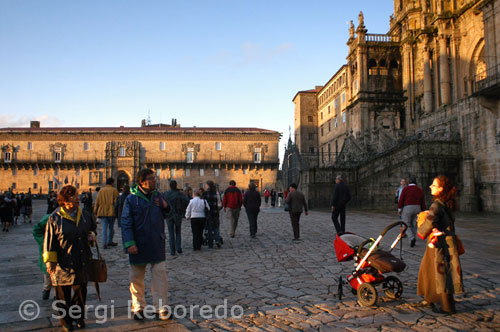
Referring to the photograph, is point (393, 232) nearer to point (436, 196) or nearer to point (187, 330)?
point (436, 196)

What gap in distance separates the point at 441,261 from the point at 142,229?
3.42m

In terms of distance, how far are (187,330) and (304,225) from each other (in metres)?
10.6

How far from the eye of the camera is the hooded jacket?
14.3 feet

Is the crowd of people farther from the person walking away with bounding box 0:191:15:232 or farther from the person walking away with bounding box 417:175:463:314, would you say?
the person walking away with bounding box 0:191:15:232

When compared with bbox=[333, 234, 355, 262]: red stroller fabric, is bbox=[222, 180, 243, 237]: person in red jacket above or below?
above

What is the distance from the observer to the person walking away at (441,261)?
440 cm

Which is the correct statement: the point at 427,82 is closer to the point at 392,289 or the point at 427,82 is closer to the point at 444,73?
the point at 444,73

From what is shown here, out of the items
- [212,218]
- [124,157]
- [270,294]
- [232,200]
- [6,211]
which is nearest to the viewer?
[270,294]

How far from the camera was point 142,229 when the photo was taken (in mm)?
4379

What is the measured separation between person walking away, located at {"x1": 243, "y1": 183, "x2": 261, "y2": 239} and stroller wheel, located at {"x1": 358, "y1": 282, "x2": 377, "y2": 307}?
6.46 metres

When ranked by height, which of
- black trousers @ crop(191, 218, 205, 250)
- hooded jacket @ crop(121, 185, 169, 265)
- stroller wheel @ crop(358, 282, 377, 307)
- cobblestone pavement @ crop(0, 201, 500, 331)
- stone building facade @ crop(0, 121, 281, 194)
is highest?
stone building facade @ crop(0, 121, 281, 194)

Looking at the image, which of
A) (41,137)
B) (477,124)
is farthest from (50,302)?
(41,137)

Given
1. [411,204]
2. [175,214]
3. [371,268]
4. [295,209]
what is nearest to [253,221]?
[295,209]

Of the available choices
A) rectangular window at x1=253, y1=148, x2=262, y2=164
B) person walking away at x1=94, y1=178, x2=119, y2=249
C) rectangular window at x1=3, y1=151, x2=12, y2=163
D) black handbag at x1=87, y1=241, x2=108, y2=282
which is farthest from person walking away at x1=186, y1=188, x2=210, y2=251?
rectangular window at x1=3, y1=151, x2=12, y2=163
